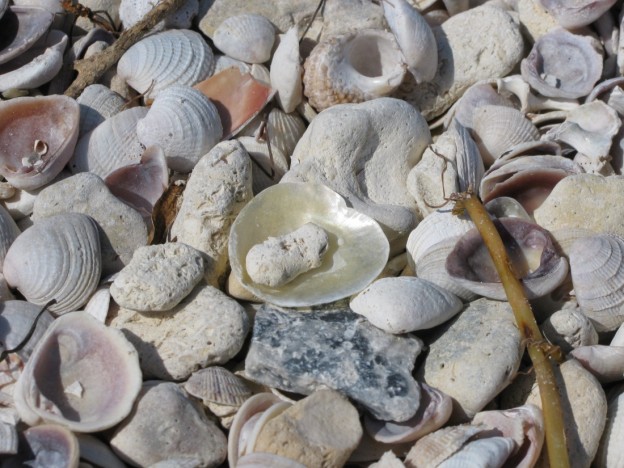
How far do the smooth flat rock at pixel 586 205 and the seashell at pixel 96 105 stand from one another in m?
1.91

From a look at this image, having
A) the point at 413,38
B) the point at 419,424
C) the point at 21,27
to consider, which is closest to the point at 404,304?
the point at 419,424

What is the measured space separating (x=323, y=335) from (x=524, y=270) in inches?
30.6

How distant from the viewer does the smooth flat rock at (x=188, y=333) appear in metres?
2.64

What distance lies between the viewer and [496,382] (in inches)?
98.4

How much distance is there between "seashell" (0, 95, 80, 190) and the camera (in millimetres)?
3273

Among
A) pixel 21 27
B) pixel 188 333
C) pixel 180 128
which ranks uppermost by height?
pixel 21 27

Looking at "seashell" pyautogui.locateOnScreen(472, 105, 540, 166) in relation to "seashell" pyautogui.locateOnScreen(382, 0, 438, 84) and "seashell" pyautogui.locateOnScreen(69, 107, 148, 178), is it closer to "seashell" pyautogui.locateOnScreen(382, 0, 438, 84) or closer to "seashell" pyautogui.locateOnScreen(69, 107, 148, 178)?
"seashell" pyautogui.locateOnScreen(382, 0, 438, 84)

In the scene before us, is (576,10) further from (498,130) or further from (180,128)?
(180,128)

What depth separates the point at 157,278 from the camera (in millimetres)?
2703

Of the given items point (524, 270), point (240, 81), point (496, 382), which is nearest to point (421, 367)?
point (496, 382)

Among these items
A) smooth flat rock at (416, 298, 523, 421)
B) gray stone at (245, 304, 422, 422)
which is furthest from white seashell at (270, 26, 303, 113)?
smooth flat rock at (416, 298, 523, 421)

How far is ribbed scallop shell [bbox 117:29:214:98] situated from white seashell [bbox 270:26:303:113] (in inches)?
13.9

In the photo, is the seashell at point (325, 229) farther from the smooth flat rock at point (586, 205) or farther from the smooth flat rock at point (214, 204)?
the smooth flat rock at point (586, 205)

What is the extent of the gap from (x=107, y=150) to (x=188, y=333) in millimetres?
1102
